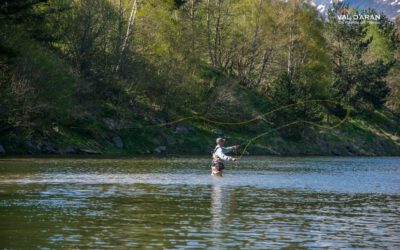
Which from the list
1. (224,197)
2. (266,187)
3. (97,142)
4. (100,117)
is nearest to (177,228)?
(224,197)

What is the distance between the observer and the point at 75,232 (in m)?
22.2

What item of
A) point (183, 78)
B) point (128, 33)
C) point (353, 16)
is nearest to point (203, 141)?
point (183, 78)

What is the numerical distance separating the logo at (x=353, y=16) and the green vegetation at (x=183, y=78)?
1.65 meters

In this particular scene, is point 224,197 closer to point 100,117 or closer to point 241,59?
point 100,117

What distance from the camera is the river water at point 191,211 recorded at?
21188mm

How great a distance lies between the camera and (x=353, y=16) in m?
140

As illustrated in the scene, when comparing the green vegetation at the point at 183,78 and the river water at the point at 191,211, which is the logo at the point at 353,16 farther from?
the river water at the point at 191,211

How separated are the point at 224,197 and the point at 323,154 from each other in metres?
67.7

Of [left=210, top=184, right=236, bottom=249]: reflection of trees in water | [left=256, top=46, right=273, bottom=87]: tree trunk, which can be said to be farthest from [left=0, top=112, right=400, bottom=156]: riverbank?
[left=210, top=184, right=236, bottom=249]: reflection of trees in water

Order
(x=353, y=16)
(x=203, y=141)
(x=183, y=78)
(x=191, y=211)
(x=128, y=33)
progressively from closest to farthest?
(x=191, y=211) < (x=128, y=33) < (x=203, y=141) < (x=183, y=78) < (x=353, y=16)

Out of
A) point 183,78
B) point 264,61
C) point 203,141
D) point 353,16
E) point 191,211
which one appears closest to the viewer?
point 191,211

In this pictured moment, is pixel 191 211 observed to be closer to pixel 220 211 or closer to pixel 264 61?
pixel 220 211

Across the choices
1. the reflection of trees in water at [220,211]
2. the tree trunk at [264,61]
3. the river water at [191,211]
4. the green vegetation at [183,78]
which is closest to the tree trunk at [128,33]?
the green vegetation at [183,78]

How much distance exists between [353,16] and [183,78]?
60.5m
